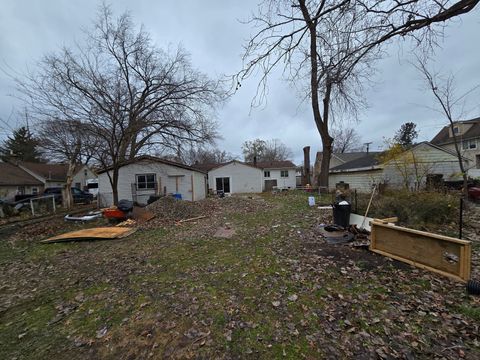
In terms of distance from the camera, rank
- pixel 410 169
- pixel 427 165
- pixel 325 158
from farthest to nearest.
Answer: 1. pixel 325 158
2. pixel 427 165
3. pixel 410 169

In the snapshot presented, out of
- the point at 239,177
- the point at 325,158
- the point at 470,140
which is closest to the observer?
the point at 325,158

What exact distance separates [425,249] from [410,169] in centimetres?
1258

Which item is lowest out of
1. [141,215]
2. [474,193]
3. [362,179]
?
[141,215]

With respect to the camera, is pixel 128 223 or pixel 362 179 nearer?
pixel 128 223

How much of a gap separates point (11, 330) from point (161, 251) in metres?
3.22

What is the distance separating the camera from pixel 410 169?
14562 millimetres

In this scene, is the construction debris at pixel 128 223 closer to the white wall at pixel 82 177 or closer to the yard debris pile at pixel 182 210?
the yard debris pile at pixel 182 210

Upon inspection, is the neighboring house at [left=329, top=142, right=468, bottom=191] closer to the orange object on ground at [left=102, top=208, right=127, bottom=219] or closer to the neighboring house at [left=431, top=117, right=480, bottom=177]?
the neighboring house at [left=431, top=117, right=480, bottom=177]

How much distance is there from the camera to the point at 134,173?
58.4 ft

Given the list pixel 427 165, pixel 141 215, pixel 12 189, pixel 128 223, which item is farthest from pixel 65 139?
pixel 427 165

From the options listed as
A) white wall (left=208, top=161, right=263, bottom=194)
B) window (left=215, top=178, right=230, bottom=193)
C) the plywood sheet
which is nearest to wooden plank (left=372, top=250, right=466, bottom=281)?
the plywood sheet

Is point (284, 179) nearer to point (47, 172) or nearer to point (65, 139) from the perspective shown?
point (65, 139)

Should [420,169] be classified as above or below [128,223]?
above

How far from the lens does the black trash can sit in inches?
274
